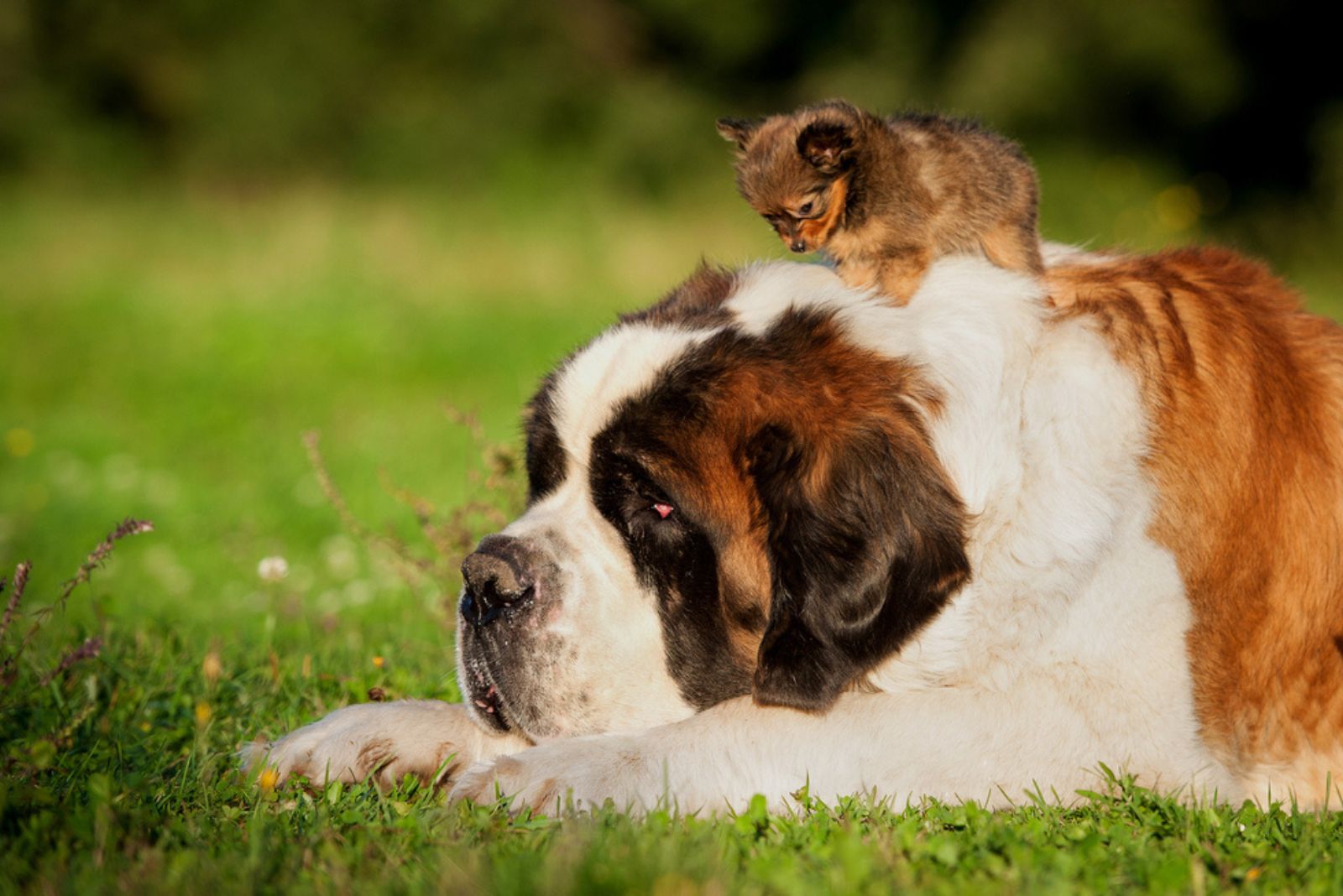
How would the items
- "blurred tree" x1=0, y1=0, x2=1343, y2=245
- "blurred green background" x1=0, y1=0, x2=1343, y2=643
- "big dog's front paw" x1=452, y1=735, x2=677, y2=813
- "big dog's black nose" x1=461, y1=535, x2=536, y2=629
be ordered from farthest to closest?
"blurred tree" x1=0, y1=0, x2=1343, y2=245 → "blurred green background" x1=0, y1=0, x2=1343, y2=643 → "big dog's black nose" x1=461, y1=535, x2=536, y2=629 → "big dog's front paw" x1=452, y1=735, x2=677, y2=813

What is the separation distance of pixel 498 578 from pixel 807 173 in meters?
1.51

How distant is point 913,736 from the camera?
2.62m

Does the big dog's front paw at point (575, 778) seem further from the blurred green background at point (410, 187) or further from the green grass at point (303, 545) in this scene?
the blurred green background at point (410, 187)

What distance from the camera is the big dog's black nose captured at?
2.76 m

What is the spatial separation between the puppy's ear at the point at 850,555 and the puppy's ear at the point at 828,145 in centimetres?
116

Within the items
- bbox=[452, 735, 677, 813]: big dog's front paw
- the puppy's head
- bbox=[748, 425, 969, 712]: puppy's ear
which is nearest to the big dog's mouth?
bbox=[452, 735, 677, 813]: big dog's front paw

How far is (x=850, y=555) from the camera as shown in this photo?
263 cm

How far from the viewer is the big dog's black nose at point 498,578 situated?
9.05ft

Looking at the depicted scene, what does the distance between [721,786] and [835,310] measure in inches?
39.1

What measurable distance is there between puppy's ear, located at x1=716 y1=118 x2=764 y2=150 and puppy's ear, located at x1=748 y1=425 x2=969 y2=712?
162 centimetres

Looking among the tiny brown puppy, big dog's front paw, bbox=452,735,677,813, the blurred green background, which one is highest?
the blurred green background

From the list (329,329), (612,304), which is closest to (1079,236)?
(612,304)

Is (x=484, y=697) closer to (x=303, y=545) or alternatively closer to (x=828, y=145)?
(x=828, y=145)

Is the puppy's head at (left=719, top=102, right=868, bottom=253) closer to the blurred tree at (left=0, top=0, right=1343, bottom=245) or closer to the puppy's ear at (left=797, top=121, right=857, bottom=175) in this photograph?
the puppy's ear at (left=797, top=121, right=857, bottom=175)
